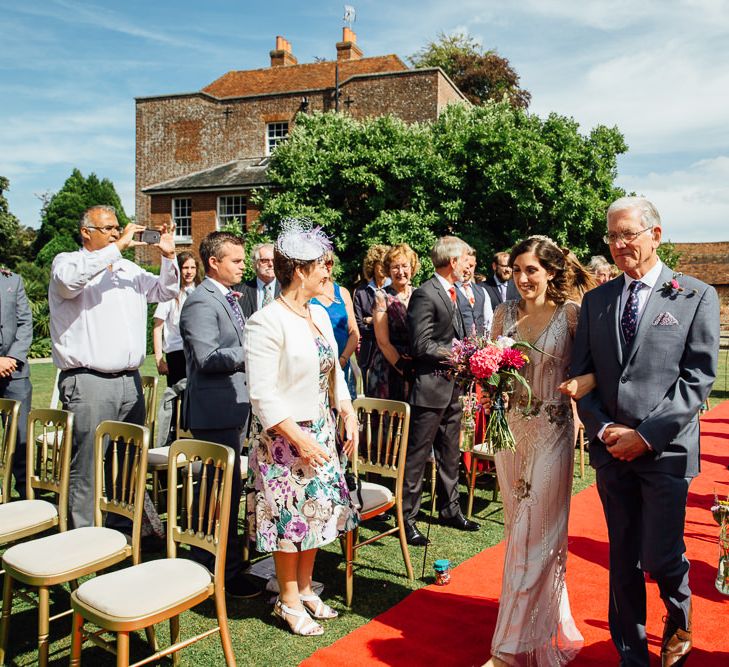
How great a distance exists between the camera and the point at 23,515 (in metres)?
4.00

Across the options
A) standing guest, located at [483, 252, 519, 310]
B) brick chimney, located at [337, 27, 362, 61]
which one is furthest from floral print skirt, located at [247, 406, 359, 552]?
brick chimney, located at [337, 27, 362, 61]

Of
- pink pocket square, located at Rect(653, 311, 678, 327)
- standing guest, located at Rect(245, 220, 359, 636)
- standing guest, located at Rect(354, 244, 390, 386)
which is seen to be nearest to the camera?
pink pocket square, located at Rect(653, 311, 678, 327)

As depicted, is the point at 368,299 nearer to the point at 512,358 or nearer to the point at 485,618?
the point at 485,618

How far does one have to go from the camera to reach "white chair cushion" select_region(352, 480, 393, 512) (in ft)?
14.7

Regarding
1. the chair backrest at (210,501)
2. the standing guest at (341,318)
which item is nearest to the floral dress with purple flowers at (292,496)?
the chair backrest at (210,501)

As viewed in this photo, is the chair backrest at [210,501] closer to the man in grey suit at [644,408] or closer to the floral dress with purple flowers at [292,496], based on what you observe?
the floral dress with purple flowers at [292,496]

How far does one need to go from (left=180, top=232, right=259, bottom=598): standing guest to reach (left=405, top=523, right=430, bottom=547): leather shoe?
1.38 meters

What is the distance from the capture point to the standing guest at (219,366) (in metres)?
4.26

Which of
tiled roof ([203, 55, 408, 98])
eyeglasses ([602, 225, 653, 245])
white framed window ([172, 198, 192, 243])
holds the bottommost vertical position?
eyeglasses ([602, 225, 653, 245])

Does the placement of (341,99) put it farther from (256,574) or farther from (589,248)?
(256,574)

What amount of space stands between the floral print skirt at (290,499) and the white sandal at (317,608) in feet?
1.60

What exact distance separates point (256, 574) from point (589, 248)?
2029cm

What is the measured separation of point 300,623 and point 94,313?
2.53m

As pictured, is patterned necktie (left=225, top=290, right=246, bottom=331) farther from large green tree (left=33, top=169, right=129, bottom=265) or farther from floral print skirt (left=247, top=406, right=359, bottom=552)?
large green tree (left=33, top=169, right=129, bottom=265)
